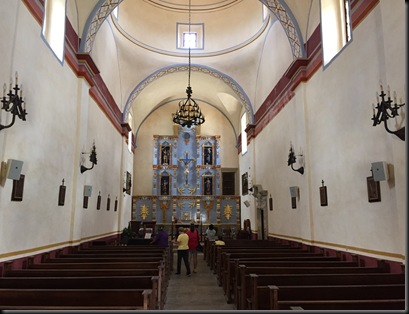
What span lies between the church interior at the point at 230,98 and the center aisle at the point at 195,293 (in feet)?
8.89

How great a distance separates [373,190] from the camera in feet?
20.3

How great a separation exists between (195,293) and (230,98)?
47.0 ft

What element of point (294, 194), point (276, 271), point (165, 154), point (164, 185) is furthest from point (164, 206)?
point (276, 271)

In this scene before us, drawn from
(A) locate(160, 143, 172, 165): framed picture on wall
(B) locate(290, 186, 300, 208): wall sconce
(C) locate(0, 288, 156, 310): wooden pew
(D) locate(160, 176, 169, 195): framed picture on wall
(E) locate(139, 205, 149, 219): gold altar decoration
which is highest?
(A) locate(160, 143, 172, 165): framed picture on wall

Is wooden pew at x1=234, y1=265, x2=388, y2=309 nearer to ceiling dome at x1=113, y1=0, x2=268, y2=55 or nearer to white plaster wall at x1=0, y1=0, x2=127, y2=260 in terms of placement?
white plaster wall at x1=0, y1=0, x2=127, y2=260

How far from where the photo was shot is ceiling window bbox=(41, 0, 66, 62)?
7.94 meters

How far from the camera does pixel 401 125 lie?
17.6 feet

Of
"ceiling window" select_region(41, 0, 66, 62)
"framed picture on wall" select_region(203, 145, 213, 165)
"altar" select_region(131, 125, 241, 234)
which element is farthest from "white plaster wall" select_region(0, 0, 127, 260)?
"framed picture on wall" select_region(203, 145, 213, 165)

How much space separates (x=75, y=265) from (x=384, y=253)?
5.29 m

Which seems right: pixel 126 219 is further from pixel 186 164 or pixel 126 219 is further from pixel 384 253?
pixel 384 253

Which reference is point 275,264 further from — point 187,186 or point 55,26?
point 187,186

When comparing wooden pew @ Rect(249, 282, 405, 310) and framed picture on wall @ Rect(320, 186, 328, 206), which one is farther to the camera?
framed picture on wall @ Rect(320, 186, 328, 206)

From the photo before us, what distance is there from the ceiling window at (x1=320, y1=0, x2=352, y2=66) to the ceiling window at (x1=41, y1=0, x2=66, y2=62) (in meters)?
6.30

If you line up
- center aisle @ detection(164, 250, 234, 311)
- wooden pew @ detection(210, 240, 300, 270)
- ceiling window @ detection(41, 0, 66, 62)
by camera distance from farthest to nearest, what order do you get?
wooden pew @ detection(210, 240, 300, 270) → ceiling window @ detection(41, 0, 66, 62) → center aisle @ detection(164, 250, 234, 311)
